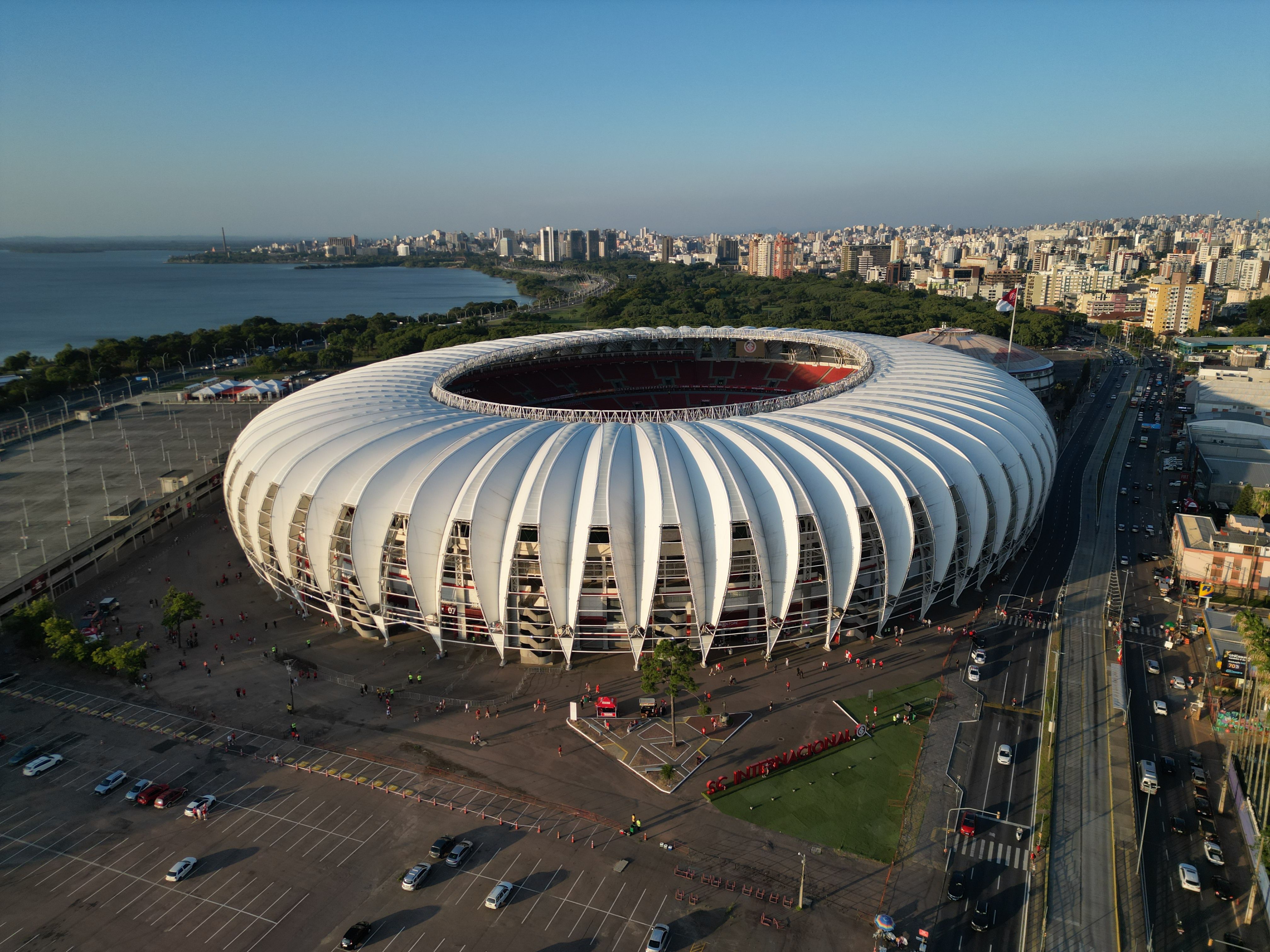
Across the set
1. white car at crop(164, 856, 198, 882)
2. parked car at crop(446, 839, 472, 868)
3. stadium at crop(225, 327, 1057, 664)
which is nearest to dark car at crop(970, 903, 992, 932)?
stadium at crop(225, 327, 1057, 664)

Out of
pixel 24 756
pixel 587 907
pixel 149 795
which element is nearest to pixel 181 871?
pixel 149 795

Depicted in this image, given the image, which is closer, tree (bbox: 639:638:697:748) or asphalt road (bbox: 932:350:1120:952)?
asphalt road (bbox: 932:350:1120:952)

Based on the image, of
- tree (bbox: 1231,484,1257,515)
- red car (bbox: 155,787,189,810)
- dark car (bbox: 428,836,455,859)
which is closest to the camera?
dark car (bbox: 428,836,455,859)

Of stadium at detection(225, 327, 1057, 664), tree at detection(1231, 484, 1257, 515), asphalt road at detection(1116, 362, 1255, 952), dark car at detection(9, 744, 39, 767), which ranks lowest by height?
asphalt road at detection(1116, 362, 1255, 952)

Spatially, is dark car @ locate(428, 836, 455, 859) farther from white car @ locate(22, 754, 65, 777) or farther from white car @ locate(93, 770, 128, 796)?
white car @ locate(22, 754, 65, 777)

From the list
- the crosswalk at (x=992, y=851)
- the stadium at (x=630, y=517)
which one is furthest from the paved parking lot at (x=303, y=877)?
the stadium at (x=630, y=517)

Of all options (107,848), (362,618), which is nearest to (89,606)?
(362,618)

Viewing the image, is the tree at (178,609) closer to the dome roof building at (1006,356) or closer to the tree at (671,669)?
the tree at (671,669)

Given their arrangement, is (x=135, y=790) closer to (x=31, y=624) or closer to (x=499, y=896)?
Answer: (x=31, y=624)
